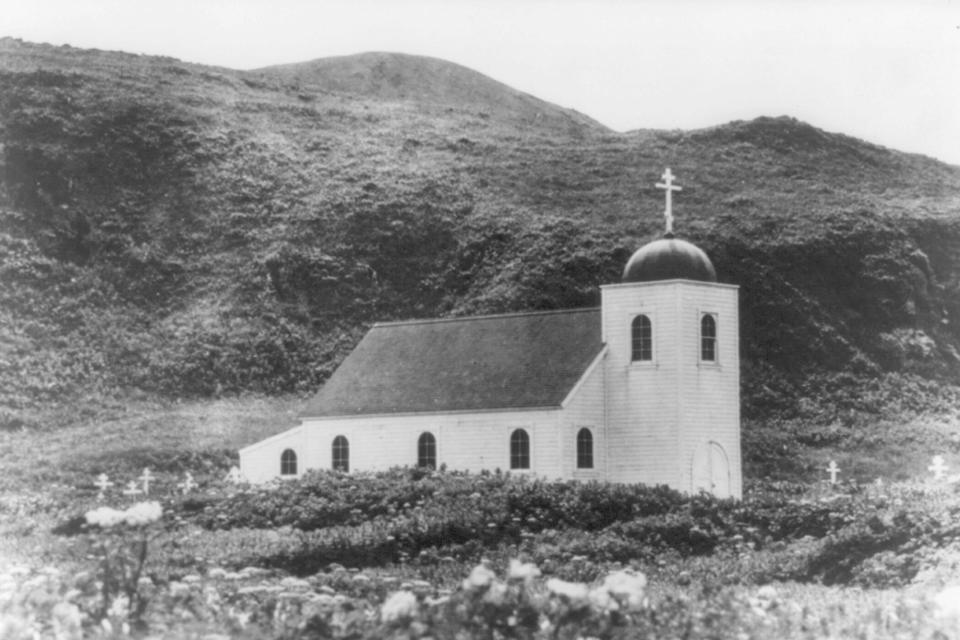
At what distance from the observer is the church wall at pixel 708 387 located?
121 ft

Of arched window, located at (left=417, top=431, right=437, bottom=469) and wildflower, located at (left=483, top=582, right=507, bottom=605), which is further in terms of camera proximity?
arched window, located at (left=417, top=431, right=437, bottom=469)

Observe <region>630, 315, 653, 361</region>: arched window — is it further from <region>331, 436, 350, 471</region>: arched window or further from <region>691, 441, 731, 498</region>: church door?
<region>331, 436, 350, 471</region>: arched window

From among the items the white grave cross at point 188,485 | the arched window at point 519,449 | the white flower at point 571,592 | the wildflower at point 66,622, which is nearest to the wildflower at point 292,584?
the wildflower at point 66,622

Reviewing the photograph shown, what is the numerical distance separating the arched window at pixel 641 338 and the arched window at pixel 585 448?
7.34 feet

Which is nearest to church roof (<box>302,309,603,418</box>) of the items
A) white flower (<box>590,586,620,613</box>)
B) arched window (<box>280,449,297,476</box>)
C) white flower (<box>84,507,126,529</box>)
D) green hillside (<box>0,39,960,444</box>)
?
arched window (<box>280,449,297,476</box>)

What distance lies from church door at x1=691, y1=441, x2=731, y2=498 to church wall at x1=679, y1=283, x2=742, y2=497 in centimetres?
2

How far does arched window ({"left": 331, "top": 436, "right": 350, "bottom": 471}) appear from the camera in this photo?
41.8m

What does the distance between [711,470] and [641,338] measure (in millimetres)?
3719

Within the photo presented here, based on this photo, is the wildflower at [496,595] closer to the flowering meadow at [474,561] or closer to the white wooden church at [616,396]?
the flowering meadow at [474,561]

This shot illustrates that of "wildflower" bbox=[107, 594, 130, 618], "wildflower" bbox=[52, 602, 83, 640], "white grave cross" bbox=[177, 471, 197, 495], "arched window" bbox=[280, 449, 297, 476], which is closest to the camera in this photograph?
"wildflower" bbox=[52, 602, 83, 640]

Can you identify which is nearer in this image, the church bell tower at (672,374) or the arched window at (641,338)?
the church bell tower at (672,374)

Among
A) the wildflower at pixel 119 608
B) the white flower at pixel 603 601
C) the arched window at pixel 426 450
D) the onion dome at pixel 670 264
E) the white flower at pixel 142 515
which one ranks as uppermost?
the onion dome at pixel 670 264

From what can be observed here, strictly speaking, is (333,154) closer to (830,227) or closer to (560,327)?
(830,227)

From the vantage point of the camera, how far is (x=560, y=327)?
131 ft
